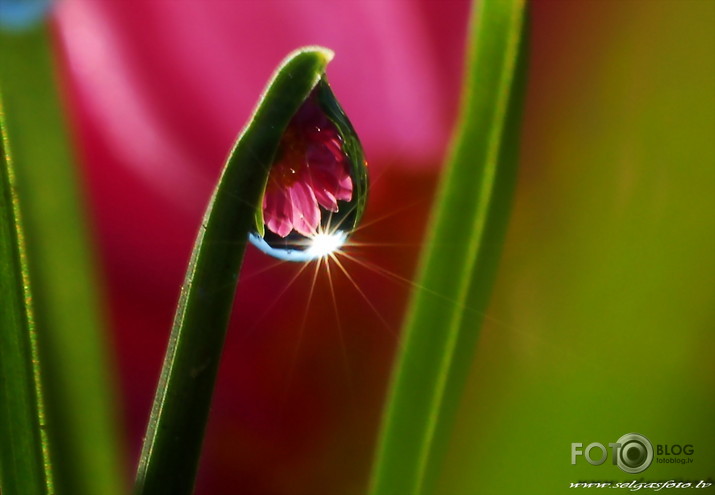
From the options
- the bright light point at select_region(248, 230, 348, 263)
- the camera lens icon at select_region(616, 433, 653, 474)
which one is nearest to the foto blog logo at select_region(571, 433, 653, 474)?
the camera lens icon at select_region(616, 433, 653, 474)

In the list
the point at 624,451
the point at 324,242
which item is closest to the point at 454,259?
the point at 324,242

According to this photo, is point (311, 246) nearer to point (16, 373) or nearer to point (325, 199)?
point (325, 199)

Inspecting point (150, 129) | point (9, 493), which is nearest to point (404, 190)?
point (150, 129)

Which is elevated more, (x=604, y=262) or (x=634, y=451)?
(x=604, y=262)

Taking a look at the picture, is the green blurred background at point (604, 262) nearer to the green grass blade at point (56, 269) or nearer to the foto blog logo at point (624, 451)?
the foto blog logo at point (624, 451)

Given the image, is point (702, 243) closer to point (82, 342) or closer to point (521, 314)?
point (521, 314)

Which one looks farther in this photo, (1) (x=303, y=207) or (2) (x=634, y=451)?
(2) (x=634, y=451)

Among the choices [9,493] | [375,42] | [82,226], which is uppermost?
[375,42]
